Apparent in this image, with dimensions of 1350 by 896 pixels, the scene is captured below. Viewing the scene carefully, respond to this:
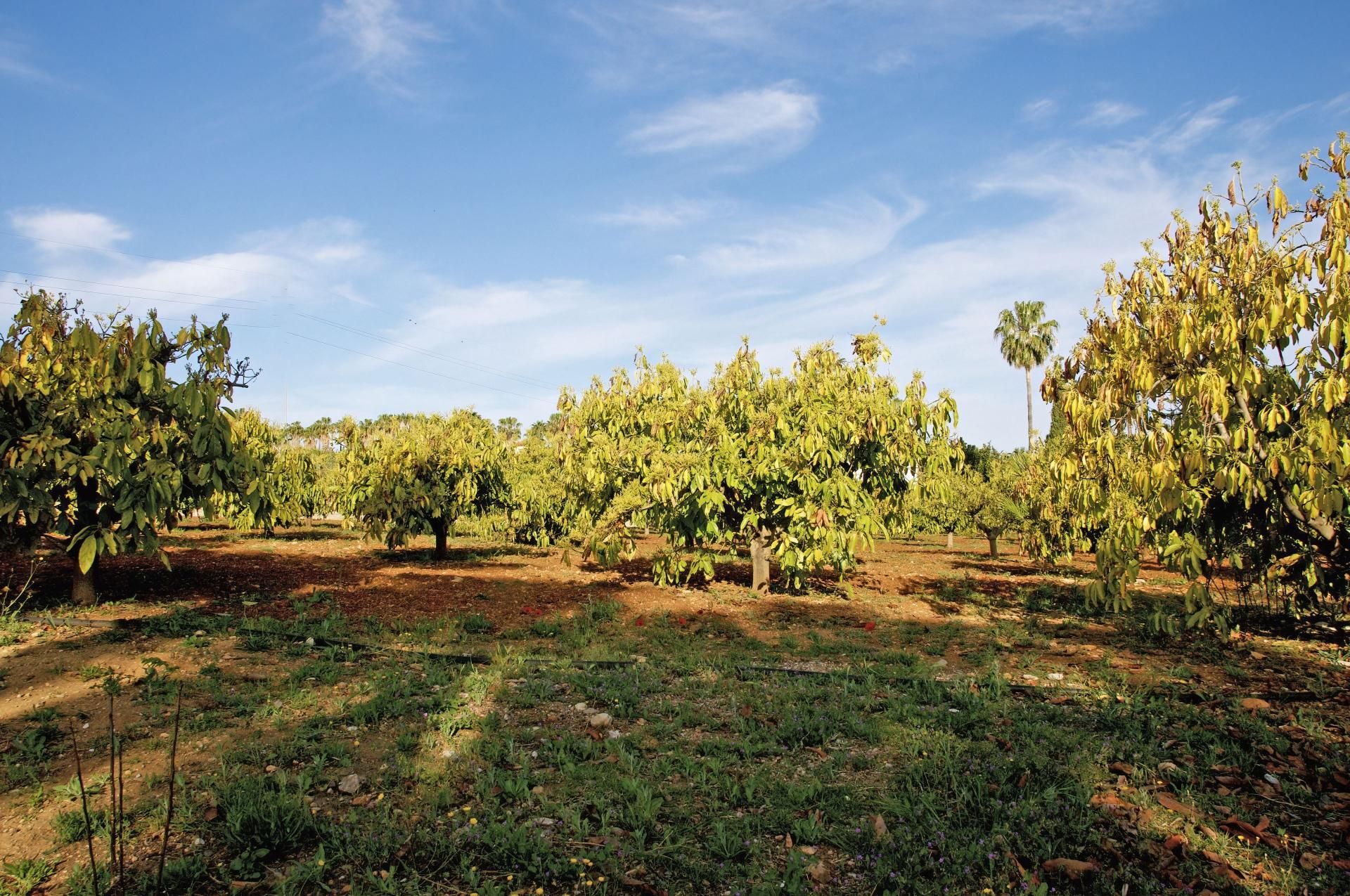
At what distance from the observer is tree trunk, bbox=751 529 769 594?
45.6 feet

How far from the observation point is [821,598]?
13508 mm

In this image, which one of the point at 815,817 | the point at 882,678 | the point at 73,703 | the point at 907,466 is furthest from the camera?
the point at 907,466

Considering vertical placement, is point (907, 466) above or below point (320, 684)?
above

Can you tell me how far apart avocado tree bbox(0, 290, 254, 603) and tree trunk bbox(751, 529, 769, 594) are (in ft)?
28.0

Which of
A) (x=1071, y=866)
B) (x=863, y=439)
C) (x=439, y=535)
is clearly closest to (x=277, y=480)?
(x=439, y=535)

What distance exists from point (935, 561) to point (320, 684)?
2062 centimetres

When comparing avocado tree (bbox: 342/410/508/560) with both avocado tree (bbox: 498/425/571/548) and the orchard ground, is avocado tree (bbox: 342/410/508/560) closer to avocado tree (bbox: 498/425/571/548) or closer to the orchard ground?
avocado tree (bbox: 498/425/571/548)

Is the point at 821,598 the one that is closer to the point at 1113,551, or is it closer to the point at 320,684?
the point at 1113,551

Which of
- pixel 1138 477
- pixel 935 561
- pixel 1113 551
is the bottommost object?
pixel 935 561

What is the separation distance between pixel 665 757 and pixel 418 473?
13.7 metres

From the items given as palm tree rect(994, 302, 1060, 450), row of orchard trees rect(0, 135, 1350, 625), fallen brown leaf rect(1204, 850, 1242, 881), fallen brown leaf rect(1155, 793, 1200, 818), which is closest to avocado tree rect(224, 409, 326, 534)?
row of orchard trees rect(0, 135, 1350, 625)

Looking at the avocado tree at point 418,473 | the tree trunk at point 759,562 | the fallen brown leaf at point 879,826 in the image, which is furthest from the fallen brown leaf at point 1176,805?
the avocado tree at point 418,473

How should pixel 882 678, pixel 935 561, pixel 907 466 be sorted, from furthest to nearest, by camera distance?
pixel 935 561
pixel 907 466
pixel 882 678

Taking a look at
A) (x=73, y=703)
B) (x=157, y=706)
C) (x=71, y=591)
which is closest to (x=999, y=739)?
(x=157, y=706)
